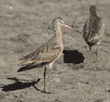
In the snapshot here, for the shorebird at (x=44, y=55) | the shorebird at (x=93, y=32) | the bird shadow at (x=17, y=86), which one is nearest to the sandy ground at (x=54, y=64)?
the bird shadow at (x=17, y=86)

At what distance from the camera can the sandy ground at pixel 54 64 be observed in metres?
5.49

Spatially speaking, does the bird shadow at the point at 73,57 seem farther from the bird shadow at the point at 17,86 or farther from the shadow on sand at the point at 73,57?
the bird shadow at the point at 17,86

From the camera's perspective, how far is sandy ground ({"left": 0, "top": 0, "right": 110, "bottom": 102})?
549 centimetres

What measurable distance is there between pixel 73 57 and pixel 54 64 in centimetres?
77

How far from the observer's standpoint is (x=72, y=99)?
206 inches

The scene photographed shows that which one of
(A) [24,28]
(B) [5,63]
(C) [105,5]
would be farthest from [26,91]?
(C) [105,5]

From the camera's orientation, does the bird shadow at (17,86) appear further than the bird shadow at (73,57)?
No

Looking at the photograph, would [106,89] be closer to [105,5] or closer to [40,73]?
[40,73]

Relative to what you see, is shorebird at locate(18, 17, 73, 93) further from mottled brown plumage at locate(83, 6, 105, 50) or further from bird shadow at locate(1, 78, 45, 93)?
mottled brown plumage at locate(83, 6, 105, 50)

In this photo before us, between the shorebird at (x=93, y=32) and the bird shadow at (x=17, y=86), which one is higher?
the shorebird at (x=93, y=32)

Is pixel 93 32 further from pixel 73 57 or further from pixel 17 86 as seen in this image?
pixel 17 86

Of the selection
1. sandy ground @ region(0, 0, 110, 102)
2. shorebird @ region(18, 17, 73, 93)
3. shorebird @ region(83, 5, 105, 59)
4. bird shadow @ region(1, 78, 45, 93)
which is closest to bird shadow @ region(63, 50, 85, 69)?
sandy ground @ region(0, 0, 110, 102)

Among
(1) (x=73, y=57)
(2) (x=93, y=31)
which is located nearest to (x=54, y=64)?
(1) (x=73, y=57)

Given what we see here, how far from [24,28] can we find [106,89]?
15.4 ft
